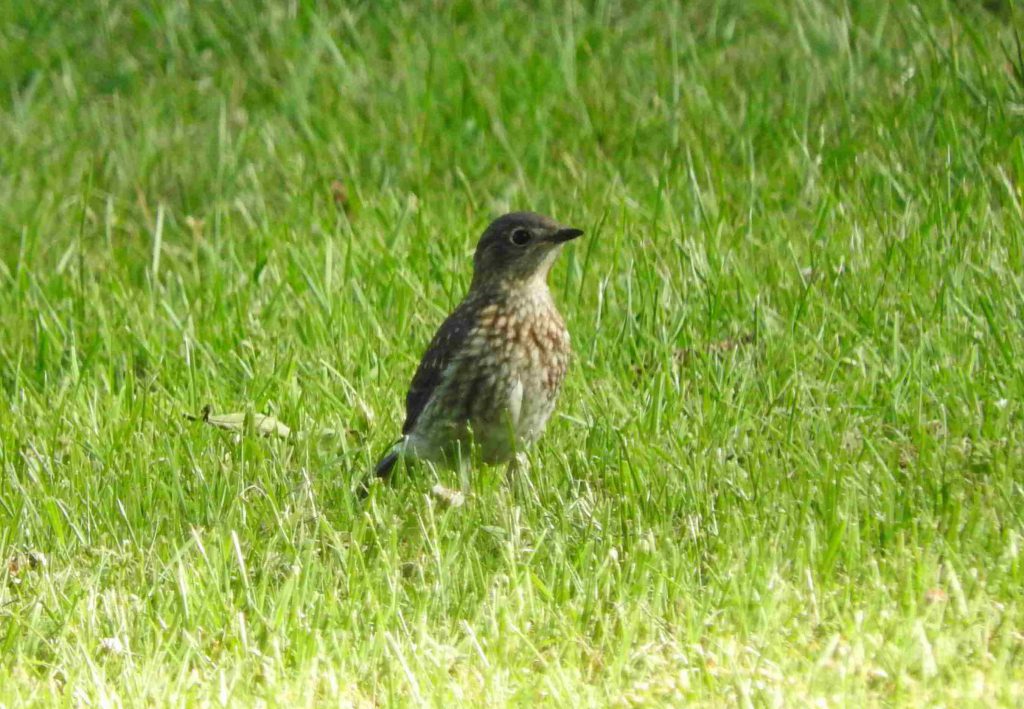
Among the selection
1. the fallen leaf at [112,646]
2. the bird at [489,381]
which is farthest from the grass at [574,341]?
the bird at [489,381]

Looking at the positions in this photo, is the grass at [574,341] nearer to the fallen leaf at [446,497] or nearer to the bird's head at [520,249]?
the fallen leaf at [446,497]

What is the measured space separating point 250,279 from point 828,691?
3.79 m

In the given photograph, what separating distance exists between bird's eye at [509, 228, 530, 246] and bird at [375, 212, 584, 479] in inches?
5.7

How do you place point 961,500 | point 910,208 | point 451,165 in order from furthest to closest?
point 451,165
point 910,208
point 961,500

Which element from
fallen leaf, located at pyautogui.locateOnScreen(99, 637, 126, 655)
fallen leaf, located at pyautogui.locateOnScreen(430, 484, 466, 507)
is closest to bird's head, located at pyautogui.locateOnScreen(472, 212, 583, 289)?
fallen leaf, located at pyautogui.locateOnScreen(430, 484, 466, 507)

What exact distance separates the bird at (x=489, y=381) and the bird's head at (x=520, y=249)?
31mm

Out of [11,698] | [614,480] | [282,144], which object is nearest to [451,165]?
[282,144]

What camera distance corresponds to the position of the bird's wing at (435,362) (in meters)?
6.18

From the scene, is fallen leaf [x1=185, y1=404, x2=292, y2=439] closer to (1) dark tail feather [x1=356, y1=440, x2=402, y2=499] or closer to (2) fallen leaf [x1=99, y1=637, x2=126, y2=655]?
(1) dark tail feather [x1=356, y1=440, x2=402, y2=499]

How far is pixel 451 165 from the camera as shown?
8.55 meters

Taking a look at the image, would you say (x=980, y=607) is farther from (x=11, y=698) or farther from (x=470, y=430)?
(x=11, y=698)

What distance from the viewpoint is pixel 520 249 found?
6402 mm

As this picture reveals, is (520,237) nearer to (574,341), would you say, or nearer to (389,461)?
(574,341)

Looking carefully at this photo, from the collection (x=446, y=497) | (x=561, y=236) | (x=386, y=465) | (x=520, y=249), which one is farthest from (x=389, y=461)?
(x=561, y=236)
